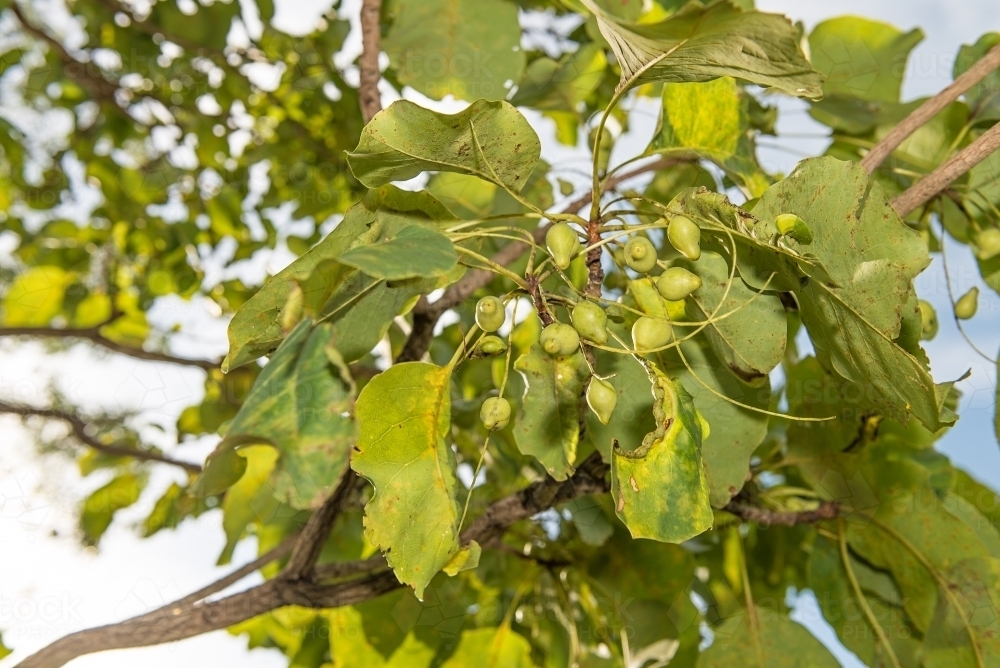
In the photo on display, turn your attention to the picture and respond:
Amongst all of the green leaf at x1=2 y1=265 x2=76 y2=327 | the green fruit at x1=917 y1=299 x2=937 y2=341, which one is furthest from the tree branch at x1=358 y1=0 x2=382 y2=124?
the green leaf at x1=2 y1=265 x2=76 y2=327

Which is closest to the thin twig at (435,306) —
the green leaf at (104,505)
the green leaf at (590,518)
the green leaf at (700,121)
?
the green leaf at (700,121)

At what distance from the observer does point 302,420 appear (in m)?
0.29

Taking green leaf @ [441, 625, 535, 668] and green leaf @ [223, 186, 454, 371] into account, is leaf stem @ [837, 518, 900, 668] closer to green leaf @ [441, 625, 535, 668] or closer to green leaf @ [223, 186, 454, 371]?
green leaf @ [441, 625, 535, 668]

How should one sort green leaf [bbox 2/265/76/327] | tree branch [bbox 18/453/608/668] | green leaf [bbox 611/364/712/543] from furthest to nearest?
green leaf [bbox 2/265/76/327], tree branch [bbox 18/453/608/668], green leaf [bbox 611/364/712/543]

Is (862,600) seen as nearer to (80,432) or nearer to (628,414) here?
(628,414)

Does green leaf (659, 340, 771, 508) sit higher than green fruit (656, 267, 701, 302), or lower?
lower

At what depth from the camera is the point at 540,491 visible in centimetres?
A: 57

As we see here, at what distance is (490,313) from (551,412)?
0.34 feet

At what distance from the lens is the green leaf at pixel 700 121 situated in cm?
53

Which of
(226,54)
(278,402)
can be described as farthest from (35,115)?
(278,402)

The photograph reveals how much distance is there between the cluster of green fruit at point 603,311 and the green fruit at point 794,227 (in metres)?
0.04

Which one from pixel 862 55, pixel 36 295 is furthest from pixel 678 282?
pixel 36 295

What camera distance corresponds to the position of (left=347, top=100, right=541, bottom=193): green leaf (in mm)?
402

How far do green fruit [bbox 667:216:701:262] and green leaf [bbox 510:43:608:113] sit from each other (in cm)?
46
